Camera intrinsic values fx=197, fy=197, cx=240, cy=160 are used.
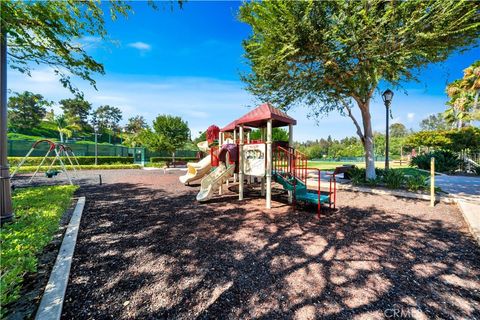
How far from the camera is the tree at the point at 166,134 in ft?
81.3

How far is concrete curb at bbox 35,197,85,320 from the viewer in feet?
6.47

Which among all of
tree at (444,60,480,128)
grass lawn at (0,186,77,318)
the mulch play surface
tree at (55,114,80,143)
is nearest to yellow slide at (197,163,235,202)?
the mulch play surface

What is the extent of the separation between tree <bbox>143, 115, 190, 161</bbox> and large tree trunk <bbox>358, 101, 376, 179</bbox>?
21057mm

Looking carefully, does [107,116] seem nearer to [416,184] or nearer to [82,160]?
[82,160]

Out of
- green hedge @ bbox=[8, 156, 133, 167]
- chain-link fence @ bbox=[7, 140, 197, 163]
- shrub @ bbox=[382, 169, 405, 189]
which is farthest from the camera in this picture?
chain-link fence @ bbox=[7, 140, 197, 163]

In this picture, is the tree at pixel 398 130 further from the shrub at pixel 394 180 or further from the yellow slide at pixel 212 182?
the yellow slide at pixel 212 182

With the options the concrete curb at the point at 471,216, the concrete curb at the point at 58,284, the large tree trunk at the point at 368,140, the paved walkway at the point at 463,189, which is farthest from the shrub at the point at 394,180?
the concrete curb at the point at 58,284

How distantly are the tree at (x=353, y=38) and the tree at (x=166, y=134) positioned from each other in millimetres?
18316

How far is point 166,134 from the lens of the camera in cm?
2508

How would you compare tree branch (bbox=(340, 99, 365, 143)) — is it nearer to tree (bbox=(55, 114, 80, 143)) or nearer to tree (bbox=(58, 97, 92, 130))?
tree (bbox=(55, 114, 80, 143))

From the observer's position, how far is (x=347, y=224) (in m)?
4.82

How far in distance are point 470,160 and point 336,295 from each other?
21493mm

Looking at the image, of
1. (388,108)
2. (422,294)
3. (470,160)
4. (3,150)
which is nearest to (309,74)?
(388,108)

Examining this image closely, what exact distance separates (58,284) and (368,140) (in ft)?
38.0
